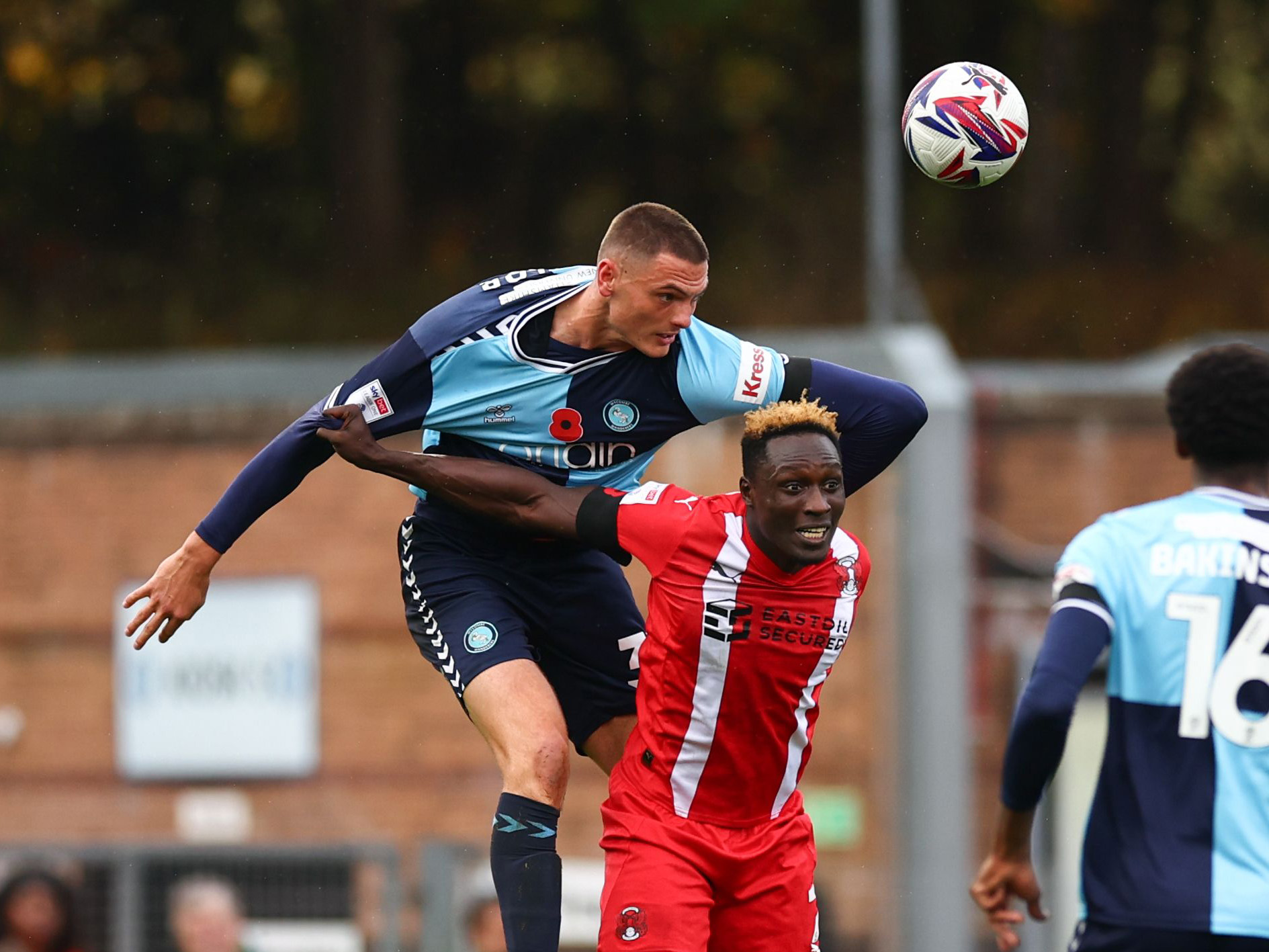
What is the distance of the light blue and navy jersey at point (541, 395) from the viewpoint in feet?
19.2

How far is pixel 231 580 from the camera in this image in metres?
14.8

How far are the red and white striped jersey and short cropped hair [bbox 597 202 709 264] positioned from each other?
76 cm

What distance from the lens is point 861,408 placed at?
19.7 feet

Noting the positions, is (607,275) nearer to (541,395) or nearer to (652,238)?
(652,238)

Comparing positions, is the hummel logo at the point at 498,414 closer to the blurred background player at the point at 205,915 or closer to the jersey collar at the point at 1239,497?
the jersey collar at the point at 1239,497

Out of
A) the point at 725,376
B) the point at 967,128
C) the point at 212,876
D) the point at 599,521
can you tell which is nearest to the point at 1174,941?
the point at 599,521

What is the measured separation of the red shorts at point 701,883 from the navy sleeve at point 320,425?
141 centimetres

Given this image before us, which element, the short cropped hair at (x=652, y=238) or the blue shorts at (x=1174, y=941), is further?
the short cropped hair at (x=652, y=238)

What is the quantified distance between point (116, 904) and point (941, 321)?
9844 millimetres

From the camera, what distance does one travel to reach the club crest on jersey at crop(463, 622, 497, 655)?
571 centimetres

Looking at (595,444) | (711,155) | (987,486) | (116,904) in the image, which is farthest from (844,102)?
(595,444)

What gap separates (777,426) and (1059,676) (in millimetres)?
1260

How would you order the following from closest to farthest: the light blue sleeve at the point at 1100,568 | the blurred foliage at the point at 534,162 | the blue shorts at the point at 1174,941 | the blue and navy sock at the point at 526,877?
the blue shorts at the point at 1174,941, the light blue sleeve at the point at 1100,568, the blue and navy sock at the point at 526,877, the blurred foliage at the point at 534,162

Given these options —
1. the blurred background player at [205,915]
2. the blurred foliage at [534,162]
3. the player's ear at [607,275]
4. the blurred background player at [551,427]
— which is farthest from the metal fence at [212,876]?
the blurred foliage at [534,162]
